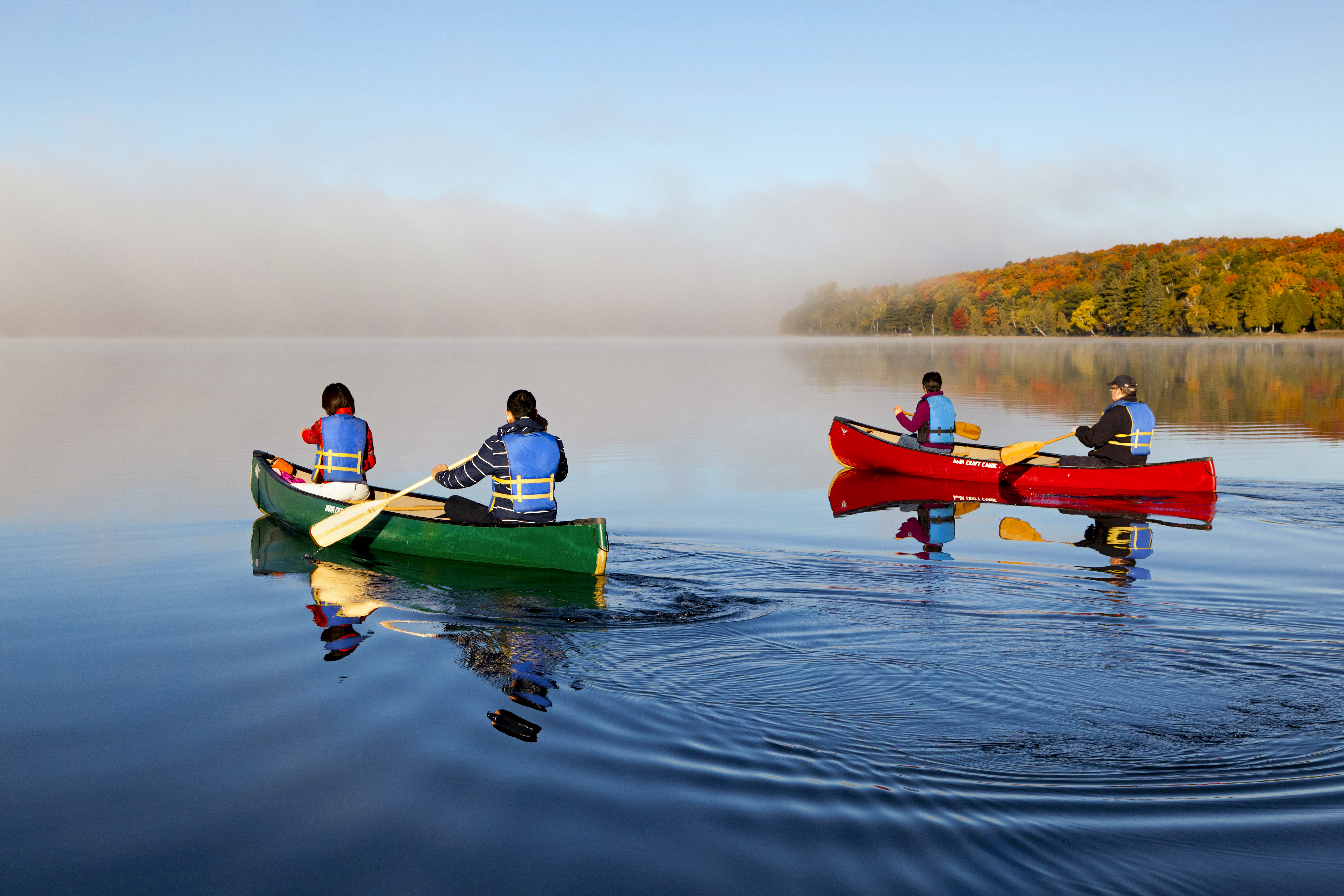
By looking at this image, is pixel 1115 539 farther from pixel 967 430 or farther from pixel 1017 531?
pixel 967 430

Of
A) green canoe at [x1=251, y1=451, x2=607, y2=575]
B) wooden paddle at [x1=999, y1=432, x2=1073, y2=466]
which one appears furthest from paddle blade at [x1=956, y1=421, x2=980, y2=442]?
green canoe at [x1=251, y1=451, x2=607, y2=575]

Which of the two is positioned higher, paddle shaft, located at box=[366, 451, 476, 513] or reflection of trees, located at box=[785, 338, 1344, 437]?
reflection of trees, located at box=[785, 338, 1344, 437]

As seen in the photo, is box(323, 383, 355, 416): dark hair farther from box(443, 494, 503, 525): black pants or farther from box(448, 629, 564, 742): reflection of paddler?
box(448, 629, 564, 742): reflection of paddler

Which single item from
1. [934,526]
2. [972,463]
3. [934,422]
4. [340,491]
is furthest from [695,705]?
[934,422]

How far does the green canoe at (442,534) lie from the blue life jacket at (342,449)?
1.32ft

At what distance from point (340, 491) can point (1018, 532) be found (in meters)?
8.27

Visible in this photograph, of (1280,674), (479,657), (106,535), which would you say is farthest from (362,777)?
(106,535)

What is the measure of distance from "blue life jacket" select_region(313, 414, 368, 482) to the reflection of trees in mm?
21385

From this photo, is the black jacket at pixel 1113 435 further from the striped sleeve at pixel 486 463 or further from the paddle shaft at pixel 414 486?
the paddle shaft at pixel 414 486

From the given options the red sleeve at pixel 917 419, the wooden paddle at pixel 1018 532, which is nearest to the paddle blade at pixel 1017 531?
the wooden paddle at pixel 1018 532

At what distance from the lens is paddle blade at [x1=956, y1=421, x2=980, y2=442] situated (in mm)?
18156

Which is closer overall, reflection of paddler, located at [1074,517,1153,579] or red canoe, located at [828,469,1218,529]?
reflection of paddler, located at [1074,517,1153,579]

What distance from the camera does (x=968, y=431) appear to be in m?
18.4

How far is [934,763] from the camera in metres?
5.47
